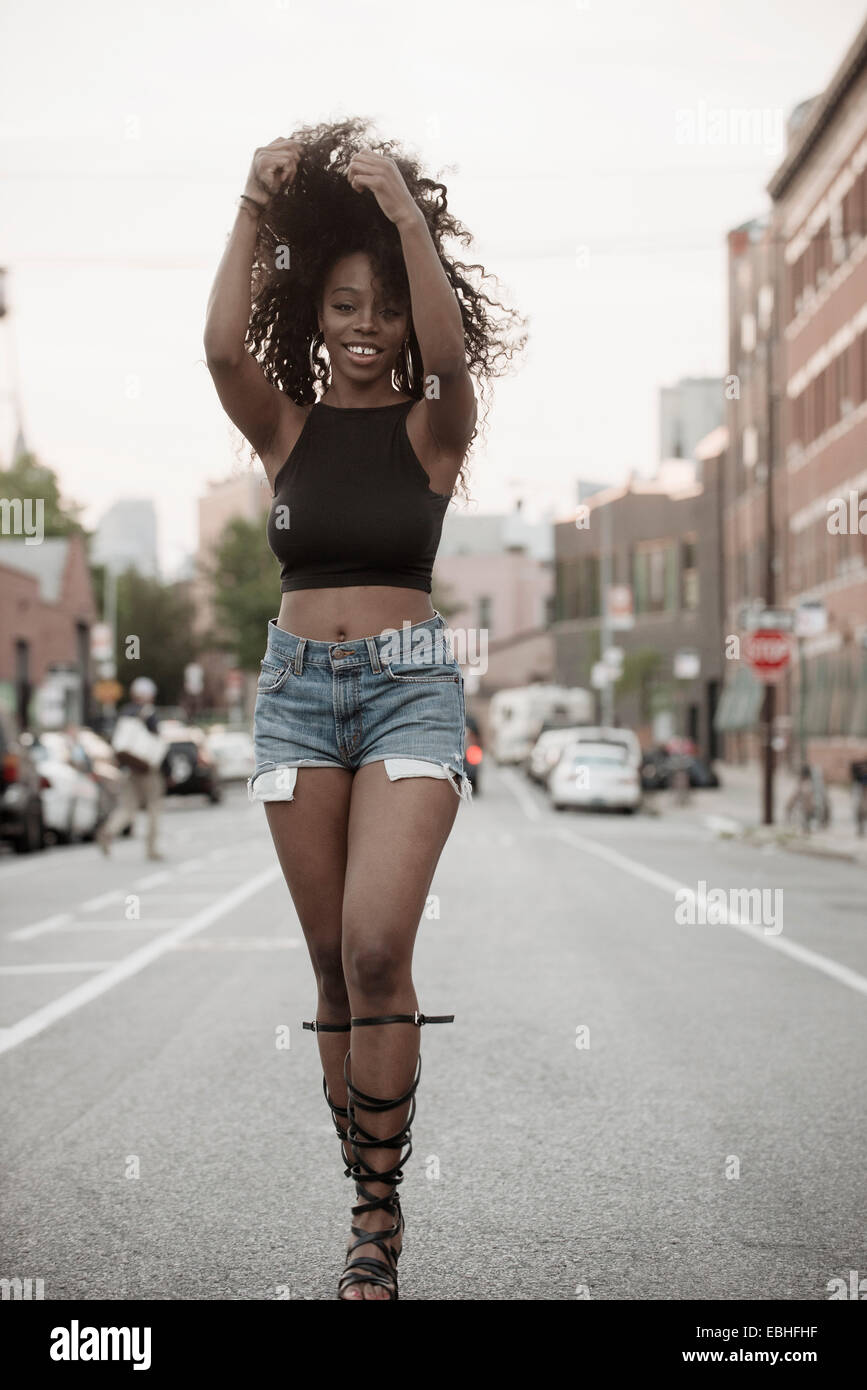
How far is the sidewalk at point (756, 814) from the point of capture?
23.2 m

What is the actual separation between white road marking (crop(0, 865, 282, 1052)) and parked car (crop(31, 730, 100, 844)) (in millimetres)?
8103

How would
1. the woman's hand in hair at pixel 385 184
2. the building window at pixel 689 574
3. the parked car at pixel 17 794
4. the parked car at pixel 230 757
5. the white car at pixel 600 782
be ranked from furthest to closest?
1. the building window at pixel 689 574
2. the parked car at pixel 230 757
3. the white car at pixel 600 782
4. the parked car at pixel 17 794
5. the woman's hand in hair at pixel 385 184

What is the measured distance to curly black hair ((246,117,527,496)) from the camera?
409cm

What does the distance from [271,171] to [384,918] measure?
1.51 meters

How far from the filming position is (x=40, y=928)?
504 inches

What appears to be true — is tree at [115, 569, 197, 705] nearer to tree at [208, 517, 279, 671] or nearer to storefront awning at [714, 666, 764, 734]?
tree at [208, 517, 279, 671]

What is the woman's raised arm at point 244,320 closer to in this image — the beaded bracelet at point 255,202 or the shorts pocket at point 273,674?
the beaded bracelet at point 255,202

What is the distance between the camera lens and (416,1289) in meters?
4.08

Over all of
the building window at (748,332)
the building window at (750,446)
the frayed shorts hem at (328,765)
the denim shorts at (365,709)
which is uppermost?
the building window at (748,332)

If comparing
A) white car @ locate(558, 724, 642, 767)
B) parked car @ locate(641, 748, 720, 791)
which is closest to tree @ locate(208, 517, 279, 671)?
parked car @ locate(641, 748, 720, 791)

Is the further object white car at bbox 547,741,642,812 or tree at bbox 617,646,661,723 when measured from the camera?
tree at bbox 617,646,661,723

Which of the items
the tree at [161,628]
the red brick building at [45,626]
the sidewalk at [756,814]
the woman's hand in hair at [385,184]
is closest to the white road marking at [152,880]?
the sidewalk at [756,814]

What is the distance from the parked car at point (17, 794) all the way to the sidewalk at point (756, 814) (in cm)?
878
